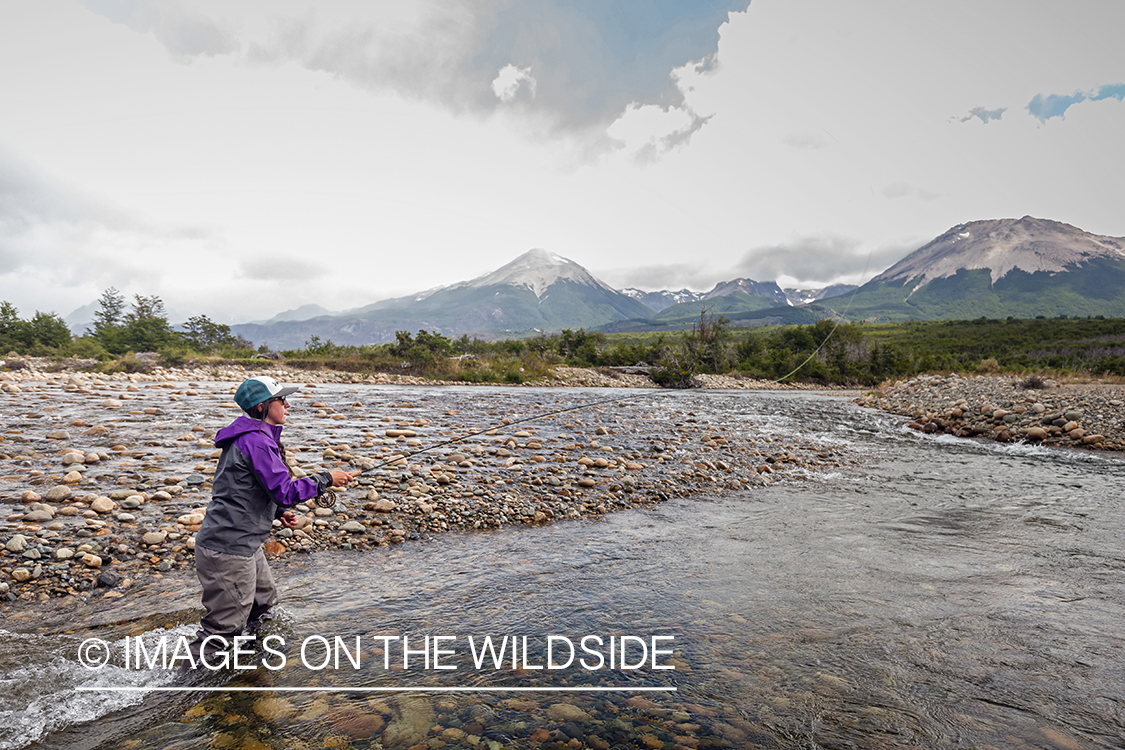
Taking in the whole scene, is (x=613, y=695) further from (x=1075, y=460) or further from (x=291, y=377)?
(x=291, y=377)

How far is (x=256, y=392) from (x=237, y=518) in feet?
3.25

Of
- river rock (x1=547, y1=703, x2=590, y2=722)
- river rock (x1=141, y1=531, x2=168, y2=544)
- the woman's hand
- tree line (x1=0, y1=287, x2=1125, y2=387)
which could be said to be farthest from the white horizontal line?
tree line (x1=0, y1=287, x2=1125, y2=387)

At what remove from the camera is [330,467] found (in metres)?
9.23

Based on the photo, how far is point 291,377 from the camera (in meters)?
33.0

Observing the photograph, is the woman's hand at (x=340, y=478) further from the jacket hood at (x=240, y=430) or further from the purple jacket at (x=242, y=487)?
the jacket hood at (x=240, y=430)

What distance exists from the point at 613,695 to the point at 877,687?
1931mm

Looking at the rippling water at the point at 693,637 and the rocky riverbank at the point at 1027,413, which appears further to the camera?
the rocky riverbank at the point at 1027,413

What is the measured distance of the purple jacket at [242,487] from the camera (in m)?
3.77

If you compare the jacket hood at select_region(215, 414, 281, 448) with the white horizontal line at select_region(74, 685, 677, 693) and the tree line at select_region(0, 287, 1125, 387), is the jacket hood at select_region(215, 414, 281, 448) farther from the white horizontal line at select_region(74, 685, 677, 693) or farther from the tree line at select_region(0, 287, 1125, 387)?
the tree line at select_region(0, 287, 1125, 387)

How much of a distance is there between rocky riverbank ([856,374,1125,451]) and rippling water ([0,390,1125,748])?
912cm

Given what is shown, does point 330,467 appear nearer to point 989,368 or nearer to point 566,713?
point 566,713

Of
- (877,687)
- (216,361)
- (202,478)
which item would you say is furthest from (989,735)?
(216,361)

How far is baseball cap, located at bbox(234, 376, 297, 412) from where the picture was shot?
156 inches

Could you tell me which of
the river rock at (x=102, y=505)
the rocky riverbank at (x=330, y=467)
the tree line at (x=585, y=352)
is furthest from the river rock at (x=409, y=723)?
the tree line at (x=585, y=352)
